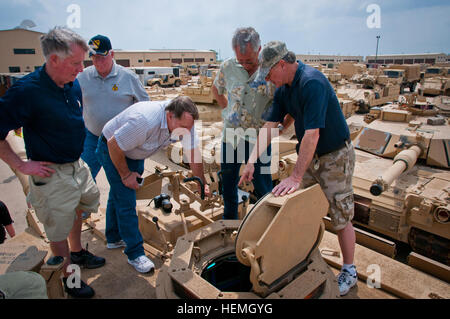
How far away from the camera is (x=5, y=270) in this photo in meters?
2.14

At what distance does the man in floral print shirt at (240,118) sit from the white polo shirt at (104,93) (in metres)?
0.97

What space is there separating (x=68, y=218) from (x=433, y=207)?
4.60 metres

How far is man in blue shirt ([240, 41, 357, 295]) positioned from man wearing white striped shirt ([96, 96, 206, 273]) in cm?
67

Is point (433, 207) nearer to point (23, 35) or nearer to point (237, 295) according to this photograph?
point (237, 295)

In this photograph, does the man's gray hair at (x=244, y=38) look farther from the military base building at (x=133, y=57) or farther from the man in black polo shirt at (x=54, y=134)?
the military base building at (x=133, y=57)

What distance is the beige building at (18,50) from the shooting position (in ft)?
97.1

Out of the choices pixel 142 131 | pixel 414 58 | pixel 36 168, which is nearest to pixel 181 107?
pixel 142 131

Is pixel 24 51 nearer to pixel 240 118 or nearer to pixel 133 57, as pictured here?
pixel 133 57

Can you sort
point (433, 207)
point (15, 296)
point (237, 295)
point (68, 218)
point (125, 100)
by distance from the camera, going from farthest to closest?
point (433, 207), point (125, 100), point (68, 218), point (237, 295), point (15, 296)

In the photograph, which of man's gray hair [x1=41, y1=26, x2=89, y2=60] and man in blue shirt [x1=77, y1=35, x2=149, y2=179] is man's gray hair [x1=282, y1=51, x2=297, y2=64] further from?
man in blue shirt [x1=77, y1=35, x2=149, y2=179]

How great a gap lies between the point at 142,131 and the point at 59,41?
822 millimetres

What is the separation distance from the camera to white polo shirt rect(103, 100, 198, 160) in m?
2.53

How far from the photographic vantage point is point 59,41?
7.25ft
